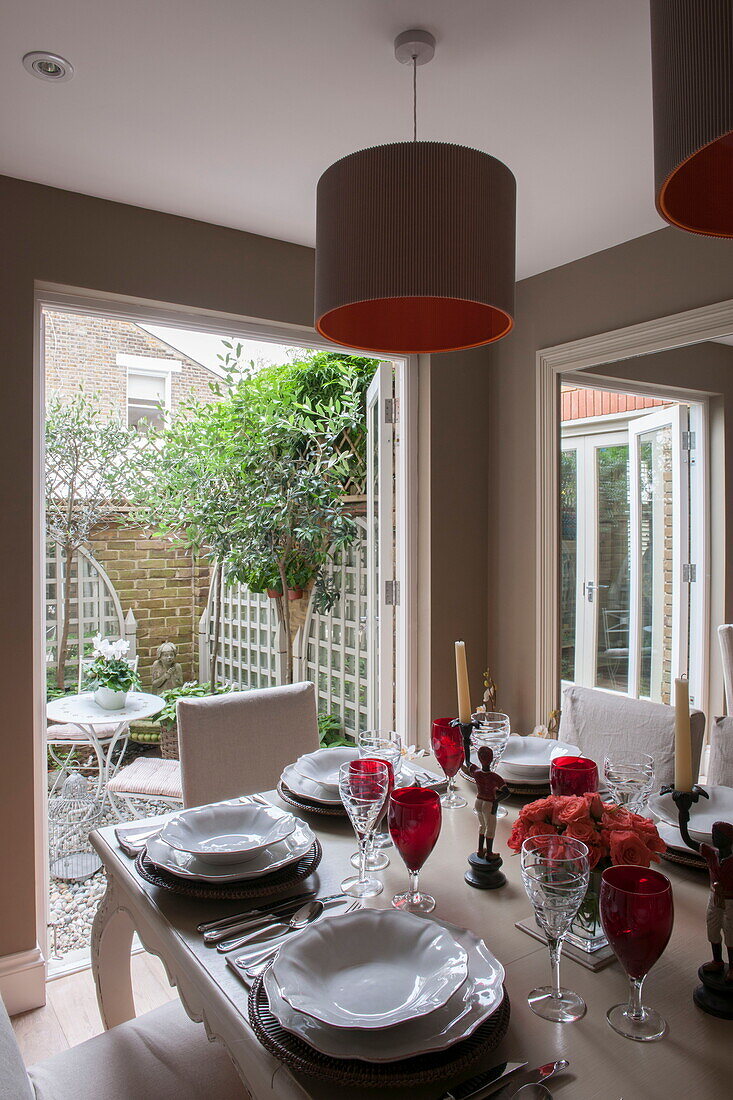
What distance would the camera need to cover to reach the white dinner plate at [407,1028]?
2.70ft

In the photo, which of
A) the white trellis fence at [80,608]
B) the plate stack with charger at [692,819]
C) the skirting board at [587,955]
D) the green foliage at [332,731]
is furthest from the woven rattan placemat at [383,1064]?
the white trellis fence at [80,608]

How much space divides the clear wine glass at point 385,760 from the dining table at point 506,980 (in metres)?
0.03

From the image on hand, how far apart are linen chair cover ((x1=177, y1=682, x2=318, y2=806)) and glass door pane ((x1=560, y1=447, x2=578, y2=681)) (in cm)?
121

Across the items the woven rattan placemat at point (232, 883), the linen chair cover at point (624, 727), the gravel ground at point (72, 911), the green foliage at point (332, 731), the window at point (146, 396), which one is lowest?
the gravel ground at point (72, 911)

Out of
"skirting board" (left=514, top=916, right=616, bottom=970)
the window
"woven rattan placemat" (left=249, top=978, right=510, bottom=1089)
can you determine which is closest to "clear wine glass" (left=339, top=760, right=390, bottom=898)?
"skirting board" (left=514, top=916, right=616, bottom=970)

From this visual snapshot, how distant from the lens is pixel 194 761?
74.4 inches

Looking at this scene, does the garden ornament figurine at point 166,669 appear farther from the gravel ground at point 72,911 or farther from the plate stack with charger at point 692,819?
the plate stack with charger at point 692,819

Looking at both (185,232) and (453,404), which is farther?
(453,404)

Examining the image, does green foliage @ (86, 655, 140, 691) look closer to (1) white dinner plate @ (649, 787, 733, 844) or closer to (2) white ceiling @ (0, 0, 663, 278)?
(2) white ceiling @ (0, 0, 663, 278)

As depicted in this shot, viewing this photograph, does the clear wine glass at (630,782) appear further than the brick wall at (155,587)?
No

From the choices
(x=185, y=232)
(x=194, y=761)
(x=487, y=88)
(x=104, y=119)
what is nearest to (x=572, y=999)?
(x=194, y=761)

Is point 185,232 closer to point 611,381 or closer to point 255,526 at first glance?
point 611,381

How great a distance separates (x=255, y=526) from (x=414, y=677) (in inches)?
65.1

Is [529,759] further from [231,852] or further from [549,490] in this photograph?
[549,490]
